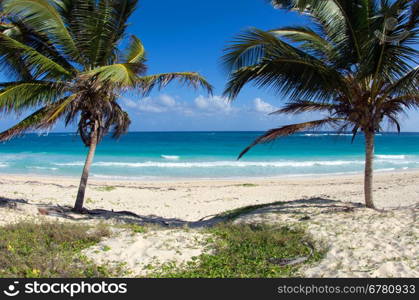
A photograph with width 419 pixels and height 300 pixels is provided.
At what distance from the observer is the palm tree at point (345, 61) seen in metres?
5.83

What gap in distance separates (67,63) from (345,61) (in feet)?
21.4

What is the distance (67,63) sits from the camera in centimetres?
759

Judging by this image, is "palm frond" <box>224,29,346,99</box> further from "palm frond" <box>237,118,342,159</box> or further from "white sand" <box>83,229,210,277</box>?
"white sand" <box>83,229,210,277</box>

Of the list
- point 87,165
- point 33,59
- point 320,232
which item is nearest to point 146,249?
point 320,232

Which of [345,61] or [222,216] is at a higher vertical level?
[345,61]

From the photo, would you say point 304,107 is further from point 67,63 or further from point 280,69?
point 67,63

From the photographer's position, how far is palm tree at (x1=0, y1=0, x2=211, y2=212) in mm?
6555

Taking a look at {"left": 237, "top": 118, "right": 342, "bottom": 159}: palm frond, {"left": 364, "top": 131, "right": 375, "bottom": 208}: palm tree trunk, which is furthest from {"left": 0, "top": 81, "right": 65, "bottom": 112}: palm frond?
{"left": 364, "top": 131, "right": 375, "bottom": 208}: palm tree trunk

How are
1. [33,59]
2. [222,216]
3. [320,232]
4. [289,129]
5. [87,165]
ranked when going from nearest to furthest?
1. [320,232]
2. [33,59]
3. [289,129]
4. [87,165]
5. [222,216]

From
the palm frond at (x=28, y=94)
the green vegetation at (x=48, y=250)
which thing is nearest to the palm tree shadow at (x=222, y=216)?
the green vegetation at (x=48, y=250)

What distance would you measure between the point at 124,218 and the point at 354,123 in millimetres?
6425

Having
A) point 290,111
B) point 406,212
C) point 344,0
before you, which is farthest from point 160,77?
point 406,212

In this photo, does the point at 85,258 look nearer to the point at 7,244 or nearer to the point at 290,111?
the point at 7,244

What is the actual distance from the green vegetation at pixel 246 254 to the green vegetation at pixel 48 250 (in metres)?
1.07
